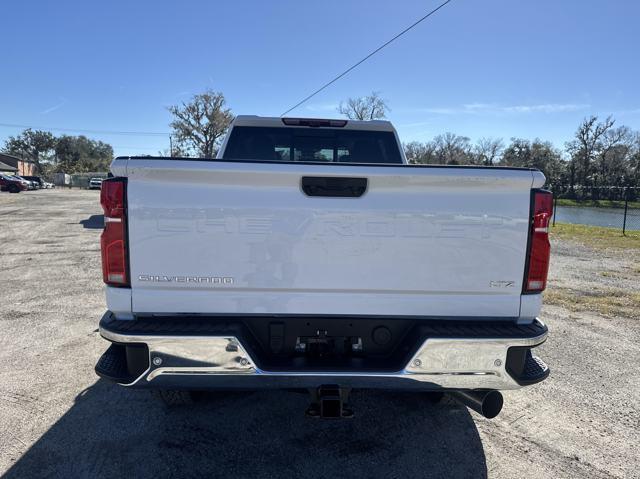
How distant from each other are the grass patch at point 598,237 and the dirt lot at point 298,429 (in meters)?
9.95

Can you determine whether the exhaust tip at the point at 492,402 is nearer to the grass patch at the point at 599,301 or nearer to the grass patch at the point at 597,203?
the grass patch at the point at 599,301

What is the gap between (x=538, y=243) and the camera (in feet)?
7.93

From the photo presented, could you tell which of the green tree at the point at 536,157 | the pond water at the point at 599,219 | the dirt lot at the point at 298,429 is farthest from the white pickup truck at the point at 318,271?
the green tree at the point at 536,157

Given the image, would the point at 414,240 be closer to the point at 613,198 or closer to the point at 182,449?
the point at 182,449

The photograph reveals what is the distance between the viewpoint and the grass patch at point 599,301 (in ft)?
20.7

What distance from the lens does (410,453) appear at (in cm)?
288

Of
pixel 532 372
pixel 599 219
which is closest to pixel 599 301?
pixel 532 372

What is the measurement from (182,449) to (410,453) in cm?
151

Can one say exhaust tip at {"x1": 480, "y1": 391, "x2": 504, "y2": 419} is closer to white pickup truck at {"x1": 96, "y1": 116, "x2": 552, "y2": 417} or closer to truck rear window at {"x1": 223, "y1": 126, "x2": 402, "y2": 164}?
white pickup truck at {"x1": 96, "y1": 116, "x2": 552, "y2": 417}

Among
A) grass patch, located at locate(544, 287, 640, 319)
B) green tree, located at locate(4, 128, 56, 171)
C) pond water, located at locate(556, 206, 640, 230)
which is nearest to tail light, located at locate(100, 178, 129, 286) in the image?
grass patch, located at locate(544, 287, 640, 319)

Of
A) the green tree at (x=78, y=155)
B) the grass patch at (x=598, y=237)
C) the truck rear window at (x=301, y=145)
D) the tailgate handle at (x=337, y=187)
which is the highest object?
the green tree at (x=78, y=155)

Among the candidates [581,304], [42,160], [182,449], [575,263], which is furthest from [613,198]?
[42,160]

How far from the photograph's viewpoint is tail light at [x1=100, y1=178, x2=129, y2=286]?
2271mm

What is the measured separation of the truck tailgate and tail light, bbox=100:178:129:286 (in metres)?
0.05
